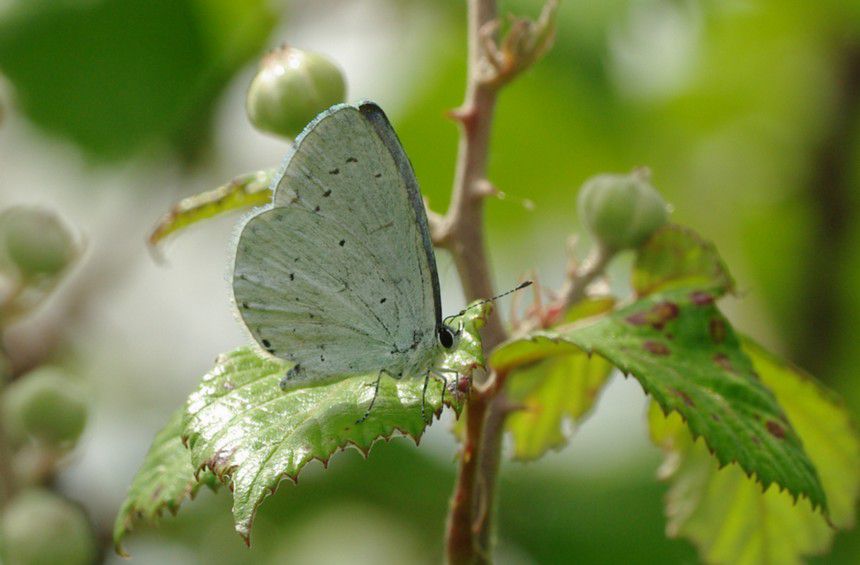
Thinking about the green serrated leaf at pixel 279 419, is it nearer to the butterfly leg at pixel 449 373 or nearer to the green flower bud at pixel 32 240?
the butterfly leg at pixel 449 373

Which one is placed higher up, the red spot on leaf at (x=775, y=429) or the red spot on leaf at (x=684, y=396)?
the red spot on leaf at (x=684, y=396)

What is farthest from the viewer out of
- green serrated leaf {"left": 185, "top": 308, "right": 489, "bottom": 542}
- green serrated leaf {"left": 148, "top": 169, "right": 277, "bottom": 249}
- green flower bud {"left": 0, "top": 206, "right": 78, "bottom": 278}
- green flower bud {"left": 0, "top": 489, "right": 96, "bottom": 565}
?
green flower bud {"left": 0, "top": 206, "right": 78, "bottom": 278}

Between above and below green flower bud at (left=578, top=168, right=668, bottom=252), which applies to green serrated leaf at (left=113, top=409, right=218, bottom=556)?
above

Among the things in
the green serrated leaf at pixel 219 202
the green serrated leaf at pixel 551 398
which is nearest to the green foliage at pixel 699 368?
the green serrated leaf at pixel 551 398

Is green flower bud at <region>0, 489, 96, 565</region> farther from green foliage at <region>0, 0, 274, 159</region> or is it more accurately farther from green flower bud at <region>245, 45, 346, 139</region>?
green foliage at <region>0, 0, 274, 159</region>

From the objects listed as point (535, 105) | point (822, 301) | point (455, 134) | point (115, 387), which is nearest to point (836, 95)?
point (822, 301)

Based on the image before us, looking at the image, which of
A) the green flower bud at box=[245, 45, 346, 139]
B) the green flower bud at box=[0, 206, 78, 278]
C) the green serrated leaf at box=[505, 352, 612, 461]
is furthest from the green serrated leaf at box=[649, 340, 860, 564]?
the green flower bud at box=[0, 206, 78, 278]
